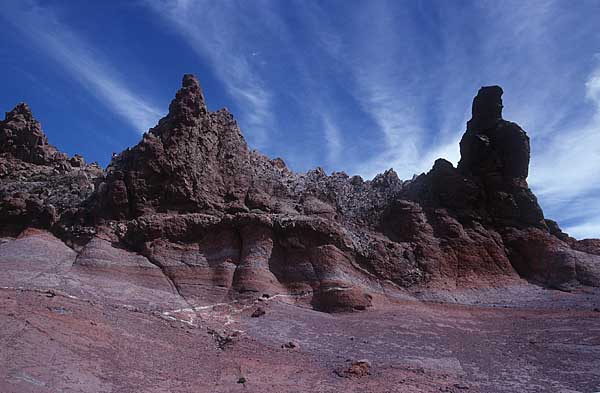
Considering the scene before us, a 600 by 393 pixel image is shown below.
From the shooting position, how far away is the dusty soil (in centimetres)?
1528

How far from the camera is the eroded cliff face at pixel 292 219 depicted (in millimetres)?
28969

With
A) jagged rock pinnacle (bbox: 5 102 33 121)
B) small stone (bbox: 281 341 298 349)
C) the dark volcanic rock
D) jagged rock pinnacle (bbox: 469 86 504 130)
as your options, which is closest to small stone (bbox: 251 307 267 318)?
small stone (bbox: 281 341 298 349)

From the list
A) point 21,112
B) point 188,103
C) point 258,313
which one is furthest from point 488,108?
point 21,112

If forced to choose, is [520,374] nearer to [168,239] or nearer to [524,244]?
[524,244]

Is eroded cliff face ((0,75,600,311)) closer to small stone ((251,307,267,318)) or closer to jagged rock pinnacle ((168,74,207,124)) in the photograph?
jagged rock pinnacle ((168,74,207,124))

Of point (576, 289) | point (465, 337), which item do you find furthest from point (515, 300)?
point (465, 337)

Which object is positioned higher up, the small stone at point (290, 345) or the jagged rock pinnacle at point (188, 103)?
the jagged rock pinnacle at point (188, 103)

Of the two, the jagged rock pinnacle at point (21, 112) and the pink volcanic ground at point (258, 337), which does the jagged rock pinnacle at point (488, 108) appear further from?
the jagged rock pinnacle at point (21, 112)

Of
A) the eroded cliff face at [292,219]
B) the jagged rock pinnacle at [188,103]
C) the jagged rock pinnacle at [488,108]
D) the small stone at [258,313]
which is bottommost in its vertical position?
the small stone at [258,313]

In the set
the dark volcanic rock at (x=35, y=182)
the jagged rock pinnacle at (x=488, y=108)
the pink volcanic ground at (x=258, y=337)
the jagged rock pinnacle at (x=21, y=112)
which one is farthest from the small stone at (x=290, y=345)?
the jagged rock pinnacle at (x=21, y=112)

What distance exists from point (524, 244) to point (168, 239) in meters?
24.8

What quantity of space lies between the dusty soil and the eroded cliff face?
10.4ft

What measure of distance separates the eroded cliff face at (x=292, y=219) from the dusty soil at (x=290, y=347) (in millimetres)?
3173

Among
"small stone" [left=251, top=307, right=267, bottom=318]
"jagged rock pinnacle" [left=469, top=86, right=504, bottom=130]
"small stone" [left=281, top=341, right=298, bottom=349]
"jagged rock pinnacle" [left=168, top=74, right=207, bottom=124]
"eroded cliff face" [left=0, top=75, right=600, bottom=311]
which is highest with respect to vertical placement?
"jagged rock pinnacle" [left=469, top=86, right=504, bottom=130]
